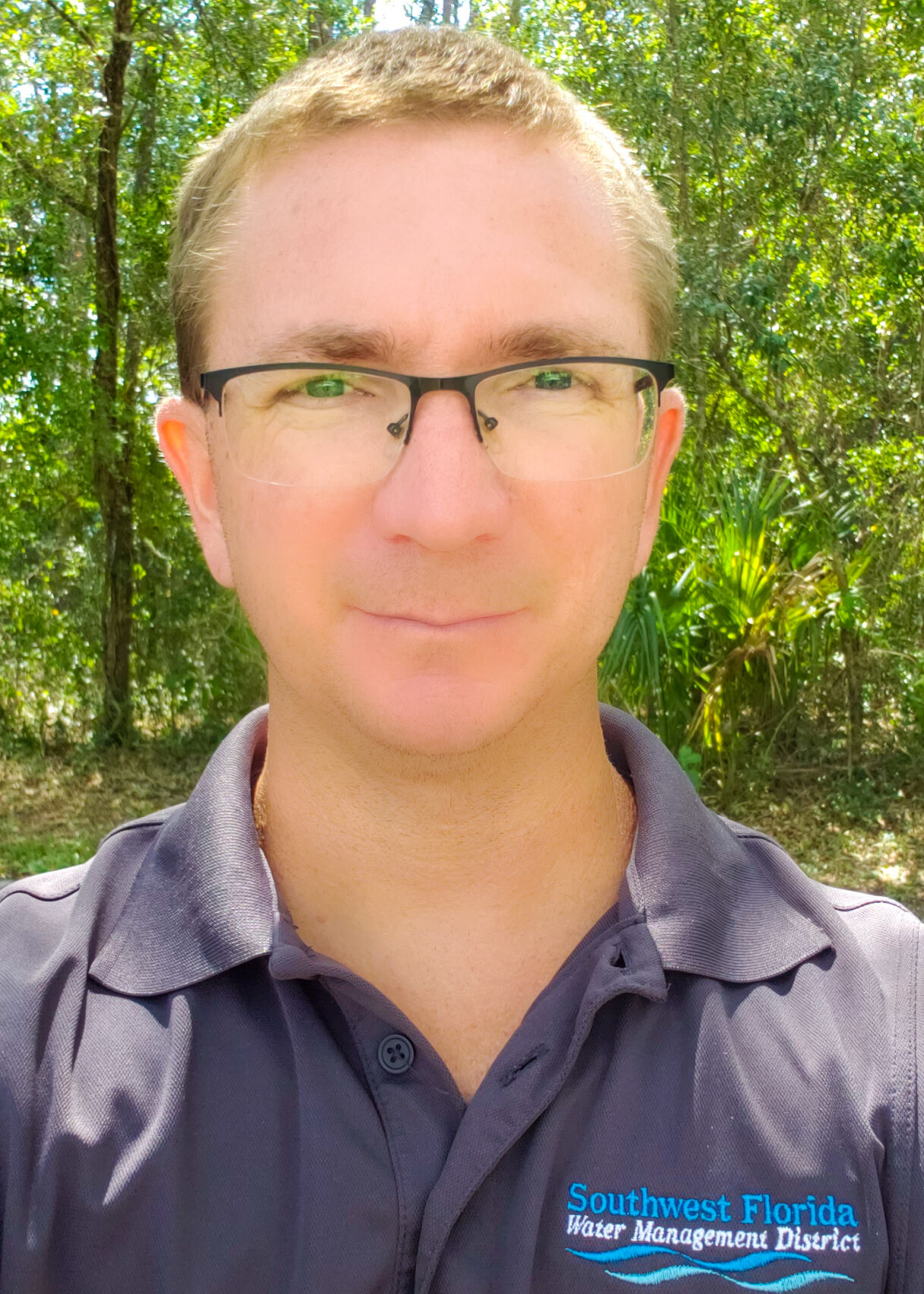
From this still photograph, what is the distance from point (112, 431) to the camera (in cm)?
896

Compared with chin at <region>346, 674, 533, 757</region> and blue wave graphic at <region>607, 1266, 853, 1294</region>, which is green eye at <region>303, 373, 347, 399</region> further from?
blue wave graphic at <region>607, 1266, 853, 1294</region>

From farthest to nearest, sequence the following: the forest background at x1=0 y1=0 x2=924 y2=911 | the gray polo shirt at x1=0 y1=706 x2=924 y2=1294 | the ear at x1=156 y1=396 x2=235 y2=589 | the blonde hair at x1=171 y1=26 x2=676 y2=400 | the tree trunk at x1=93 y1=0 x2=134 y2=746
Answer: the tree trunk at x1=93 y1=0 x2=134 y2=746
the forest background at x1=0 y1=0 x2=924 y2=911
the ear at x1=156 y1=396 x2=235 y2=589
the blonde hair at x1=171 y1=26 x2=676 y2=400
the gray polo shirt at x1=0 y1=706 x2=924 y2=1294

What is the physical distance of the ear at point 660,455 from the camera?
1728 millimetres

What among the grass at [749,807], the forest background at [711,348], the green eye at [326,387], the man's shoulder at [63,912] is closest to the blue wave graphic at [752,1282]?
the man's shoulder at [63,912]

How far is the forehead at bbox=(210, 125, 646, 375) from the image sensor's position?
1435 mm

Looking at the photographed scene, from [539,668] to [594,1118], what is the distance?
0.54 meters

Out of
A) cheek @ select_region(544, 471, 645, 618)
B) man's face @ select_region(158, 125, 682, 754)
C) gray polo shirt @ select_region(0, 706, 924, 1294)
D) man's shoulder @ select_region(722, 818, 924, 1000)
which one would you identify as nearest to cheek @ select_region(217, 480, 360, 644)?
man's face @ select_region(158, 125, 682, 754)

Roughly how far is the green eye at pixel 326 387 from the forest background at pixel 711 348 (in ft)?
16.3

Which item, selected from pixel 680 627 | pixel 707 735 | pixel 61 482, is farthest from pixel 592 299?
pixel 61 482

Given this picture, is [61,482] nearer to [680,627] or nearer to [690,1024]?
[680,627]

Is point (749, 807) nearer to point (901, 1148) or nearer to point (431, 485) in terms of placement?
point (901, 1148)

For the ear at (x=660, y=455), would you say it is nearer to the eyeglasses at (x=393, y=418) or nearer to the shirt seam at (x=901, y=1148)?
the eyeglasses at (x=393, y=418)

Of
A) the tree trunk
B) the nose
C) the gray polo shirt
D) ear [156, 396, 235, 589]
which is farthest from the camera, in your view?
the tree trunk

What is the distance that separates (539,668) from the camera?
58.9 inches
